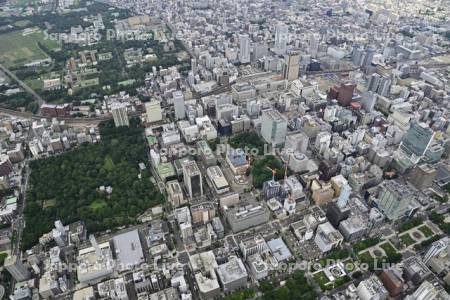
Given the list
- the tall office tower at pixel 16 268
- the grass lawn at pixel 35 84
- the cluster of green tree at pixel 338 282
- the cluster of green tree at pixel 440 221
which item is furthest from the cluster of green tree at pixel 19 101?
the cluster of green tree at pixel 440 221

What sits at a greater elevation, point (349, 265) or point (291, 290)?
point (291, 290)

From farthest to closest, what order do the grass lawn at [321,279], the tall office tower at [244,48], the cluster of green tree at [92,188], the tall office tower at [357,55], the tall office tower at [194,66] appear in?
the tall office tower at [244,48] < the tall office tower at [357,55] < the tall office tower at [194,66] < the cluster of green tree at [92,188] < the grass lawn at [321,279]

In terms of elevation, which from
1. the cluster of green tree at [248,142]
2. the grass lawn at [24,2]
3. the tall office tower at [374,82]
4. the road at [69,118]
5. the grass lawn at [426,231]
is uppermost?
the grass lawn at [24,2]

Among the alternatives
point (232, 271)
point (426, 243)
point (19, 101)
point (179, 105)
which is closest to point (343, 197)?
point (426, 243)

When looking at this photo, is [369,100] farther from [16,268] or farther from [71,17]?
[71,17]

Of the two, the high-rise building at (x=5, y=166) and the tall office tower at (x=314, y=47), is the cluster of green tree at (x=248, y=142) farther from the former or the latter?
the tall office tower at (x=314, y=47)

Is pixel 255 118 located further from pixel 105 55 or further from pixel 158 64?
pixel 105 55

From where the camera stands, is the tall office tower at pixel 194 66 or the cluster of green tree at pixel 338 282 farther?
the tall office tower at pixel 194 66

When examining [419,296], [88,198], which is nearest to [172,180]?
[88,198]
